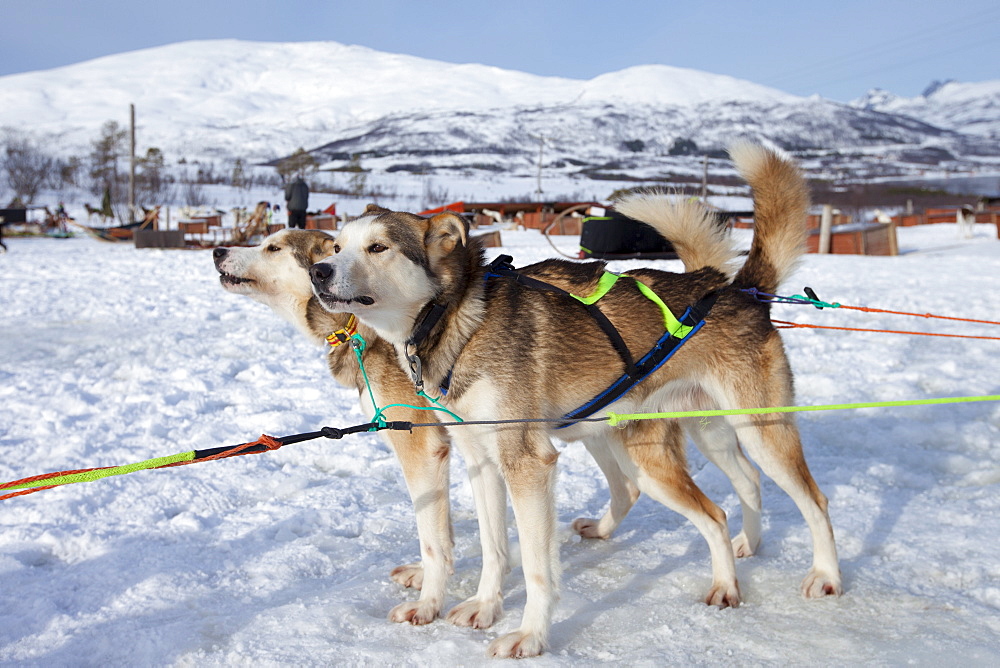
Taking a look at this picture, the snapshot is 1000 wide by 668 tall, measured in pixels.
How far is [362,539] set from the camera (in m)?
3.23

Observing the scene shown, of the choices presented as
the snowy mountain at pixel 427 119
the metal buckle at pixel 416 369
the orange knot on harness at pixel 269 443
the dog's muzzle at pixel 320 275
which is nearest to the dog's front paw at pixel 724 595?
the metal buckle at pixel 416 369

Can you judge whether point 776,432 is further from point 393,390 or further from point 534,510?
point 393,390

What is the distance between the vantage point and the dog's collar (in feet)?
9.93

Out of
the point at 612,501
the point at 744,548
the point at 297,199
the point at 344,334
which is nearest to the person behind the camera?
the point at 344,334

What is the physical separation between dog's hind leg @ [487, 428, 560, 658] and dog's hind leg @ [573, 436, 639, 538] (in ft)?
2.76

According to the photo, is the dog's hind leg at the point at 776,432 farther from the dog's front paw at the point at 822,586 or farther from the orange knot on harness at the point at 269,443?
the orange knot on harness at the point at 269,443

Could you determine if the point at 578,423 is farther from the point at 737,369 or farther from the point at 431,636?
the point at 431,636

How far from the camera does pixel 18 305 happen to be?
859 cm

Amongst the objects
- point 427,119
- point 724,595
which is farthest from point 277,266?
point 427,119

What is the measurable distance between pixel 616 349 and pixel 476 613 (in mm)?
1071

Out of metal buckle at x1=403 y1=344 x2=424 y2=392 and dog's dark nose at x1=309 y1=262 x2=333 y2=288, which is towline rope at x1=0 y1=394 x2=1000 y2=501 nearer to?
metal buckle at x1=403 y1=344 x2=424 y2=392

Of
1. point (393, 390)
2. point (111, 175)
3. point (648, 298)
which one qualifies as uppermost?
point (111, 175)

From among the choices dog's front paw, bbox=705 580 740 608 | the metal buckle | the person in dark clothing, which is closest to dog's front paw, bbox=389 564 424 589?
the metal buckle

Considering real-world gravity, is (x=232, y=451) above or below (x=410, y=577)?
above
